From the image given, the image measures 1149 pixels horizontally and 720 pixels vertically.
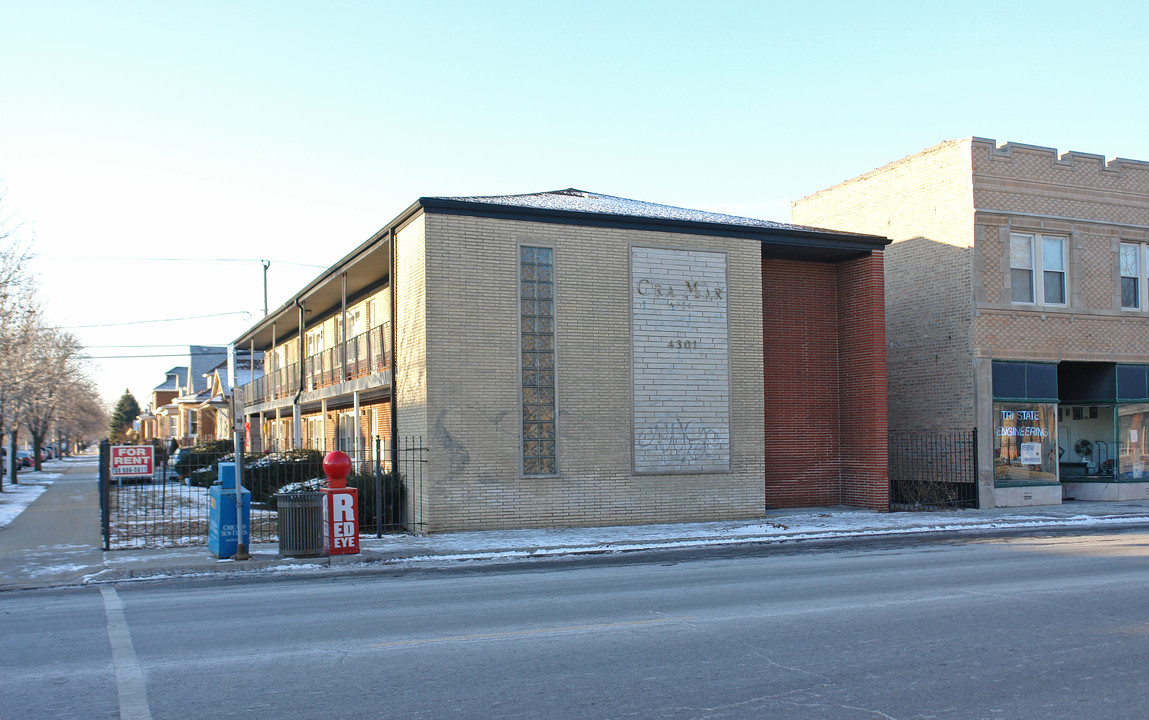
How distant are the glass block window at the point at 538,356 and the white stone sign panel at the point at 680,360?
1725 millimetres

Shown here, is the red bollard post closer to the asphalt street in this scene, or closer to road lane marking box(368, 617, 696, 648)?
the asphalt street

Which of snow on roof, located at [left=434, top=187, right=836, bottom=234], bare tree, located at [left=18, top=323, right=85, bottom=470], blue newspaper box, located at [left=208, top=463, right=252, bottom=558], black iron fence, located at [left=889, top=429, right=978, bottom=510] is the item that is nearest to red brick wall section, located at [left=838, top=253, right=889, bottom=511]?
black iron fence, located at [left=889, top=429, right=978, bottom=510]

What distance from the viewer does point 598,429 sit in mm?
17500

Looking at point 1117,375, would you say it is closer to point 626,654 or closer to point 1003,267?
point 1003,267

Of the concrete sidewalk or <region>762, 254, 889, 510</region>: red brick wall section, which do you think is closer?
the concrete sidewalk

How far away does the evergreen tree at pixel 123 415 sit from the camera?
12219 centimetres

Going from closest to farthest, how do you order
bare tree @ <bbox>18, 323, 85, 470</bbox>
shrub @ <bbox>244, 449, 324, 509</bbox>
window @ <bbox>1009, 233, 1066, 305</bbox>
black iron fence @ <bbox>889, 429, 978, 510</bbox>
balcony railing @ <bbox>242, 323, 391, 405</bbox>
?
black iron fence @ <bbox>889, 429, 978, 510</bbox>
balcony railing @ <bbox>242, 323, 391, 405</bbox>
window @ <bbox>1009, 233, 1066, 305</bbox>
shrub @ <bbox>244, 449, 324, 509</bbox>
bare tree @ <bbox>18, 323, 85, 470</bbox>

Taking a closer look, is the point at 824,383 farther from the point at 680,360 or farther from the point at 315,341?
the point at 315,341

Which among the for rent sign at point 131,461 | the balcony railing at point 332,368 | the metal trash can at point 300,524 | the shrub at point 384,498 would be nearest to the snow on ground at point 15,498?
the for rent sign at point 131,461

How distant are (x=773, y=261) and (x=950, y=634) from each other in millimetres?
14025

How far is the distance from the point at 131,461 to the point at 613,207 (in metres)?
10.5

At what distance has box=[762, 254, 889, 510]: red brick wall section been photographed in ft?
65.8

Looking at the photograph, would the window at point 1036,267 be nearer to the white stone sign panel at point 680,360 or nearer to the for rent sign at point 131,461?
the white stone sign panel at point 680,360

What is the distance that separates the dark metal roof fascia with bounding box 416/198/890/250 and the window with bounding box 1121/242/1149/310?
23.9 ft
